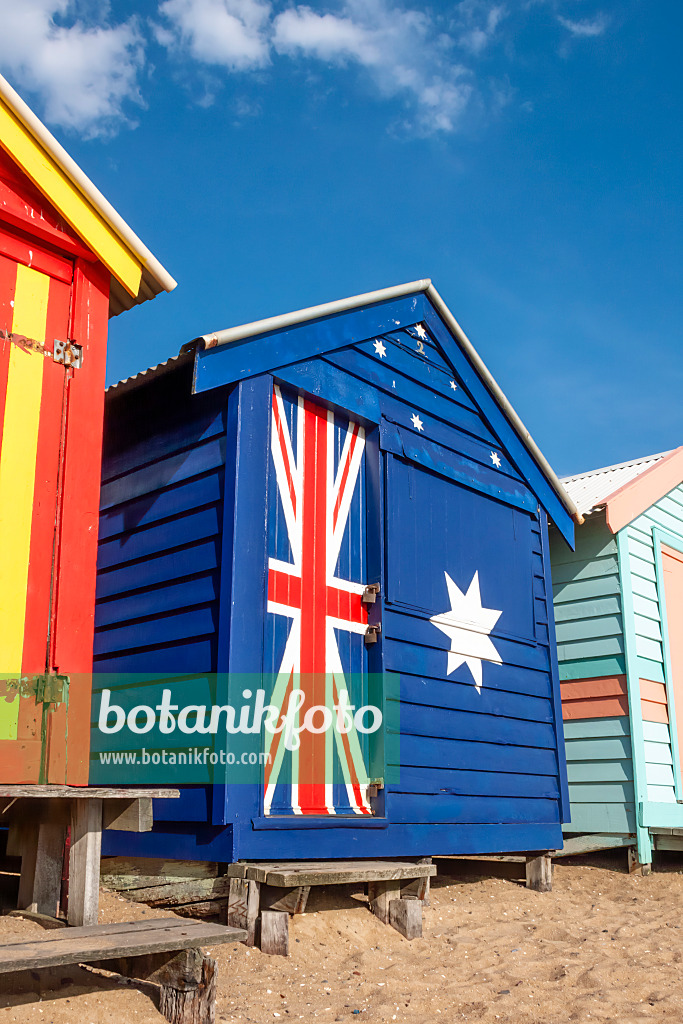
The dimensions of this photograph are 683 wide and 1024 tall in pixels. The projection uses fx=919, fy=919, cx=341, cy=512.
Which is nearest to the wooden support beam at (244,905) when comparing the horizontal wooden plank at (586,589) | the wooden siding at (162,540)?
the wooden siding at (162,540)

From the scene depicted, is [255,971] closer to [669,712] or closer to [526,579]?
[526,579]

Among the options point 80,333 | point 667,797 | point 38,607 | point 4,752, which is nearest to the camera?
point 4,752

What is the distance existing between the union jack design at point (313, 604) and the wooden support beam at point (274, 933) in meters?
0.73

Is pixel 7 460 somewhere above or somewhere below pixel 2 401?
below

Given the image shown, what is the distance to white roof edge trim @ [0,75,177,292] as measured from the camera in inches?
186

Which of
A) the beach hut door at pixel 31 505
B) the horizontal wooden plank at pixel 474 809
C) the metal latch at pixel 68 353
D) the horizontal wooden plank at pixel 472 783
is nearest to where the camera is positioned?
the beach hut door at pixel 31 505

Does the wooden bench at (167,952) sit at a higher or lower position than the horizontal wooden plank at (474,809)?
lower

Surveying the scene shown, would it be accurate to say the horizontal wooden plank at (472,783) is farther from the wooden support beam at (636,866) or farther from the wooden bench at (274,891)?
the wooden support beam at (636,866)

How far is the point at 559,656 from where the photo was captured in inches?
380

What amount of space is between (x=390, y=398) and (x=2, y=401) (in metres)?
3.45

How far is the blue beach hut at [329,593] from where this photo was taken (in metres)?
5.64

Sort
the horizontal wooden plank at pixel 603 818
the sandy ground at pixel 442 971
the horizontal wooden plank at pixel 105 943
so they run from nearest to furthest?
the horizontal wooden plank at pixel 105 943
the sandy ground at pixel 442 971
the horizontal wooden plank at pixel 603 818

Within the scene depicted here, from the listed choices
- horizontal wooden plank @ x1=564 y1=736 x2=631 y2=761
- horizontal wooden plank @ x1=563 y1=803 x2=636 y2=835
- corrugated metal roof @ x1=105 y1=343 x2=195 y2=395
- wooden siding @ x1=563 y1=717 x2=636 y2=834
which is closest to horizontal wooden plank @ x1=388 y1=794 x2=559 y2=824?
horizontal wooden plank @ x1=563 y1=803 x2=636 y2=835

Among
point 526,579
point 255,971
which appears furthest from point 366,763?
point 526,579
